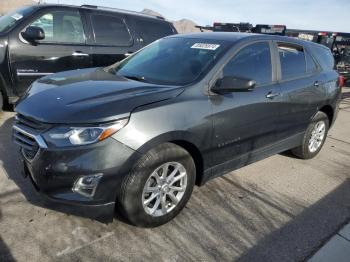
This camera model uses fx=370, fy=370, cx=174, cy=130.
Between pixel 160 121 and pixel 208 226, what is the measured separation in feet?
3.67

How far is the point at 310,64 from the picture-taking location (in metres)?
5.07

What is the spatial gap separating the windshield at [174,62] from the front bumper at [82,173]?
1031 millimetres

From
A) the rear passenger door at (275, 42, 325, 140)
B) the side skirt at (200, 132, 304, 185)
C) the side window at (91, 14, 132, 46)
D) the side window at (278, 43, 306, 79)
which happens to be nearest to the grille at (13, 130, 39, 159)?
the side skirt at (200, 132, 304, 185)

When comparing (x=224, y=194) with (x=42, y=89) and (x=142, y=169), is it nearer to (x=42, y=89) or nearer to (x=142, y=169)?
(x=142, y=169)

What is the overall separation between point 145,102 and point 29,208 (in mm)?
1522

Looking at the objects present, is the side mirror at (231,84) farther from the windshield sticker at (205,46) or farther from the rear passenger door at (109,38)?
the rear passenger door at (109,38)

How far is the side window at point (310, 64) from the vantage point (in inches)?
198

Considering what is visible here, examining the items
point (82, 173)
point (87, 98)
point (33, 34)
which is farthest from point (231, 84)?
point (33, 34)

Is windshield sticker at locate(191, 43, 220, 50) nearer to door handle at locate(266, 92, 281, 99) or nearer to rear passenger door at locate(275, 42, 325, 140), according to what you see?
door handle at locate(266, 92, 281, 99)

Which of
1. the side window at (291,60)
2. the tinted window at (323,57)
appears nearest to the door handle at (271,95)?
the side window at (291,60)

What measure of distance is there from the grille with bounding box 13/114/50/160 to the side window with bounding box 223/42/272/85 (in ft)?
6.04

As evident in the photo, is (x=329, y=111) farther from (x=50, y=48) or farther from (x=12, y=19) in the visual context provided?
(x=12, y=19)

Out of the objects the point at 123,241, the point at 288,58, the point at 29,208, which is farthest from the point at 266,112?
the point at 29,208

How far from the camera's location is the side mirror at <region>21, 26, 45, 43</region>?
581 cm
